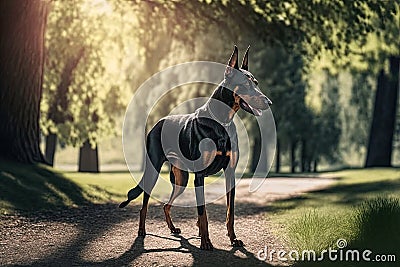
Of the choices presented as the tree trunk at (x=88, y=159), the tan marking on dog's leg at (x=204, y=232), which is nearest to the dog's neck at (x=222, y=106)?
the tan marking on dog's leg at (x=204, y=232)

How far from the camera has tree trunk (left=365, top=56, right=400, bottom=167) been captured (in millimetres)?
26219

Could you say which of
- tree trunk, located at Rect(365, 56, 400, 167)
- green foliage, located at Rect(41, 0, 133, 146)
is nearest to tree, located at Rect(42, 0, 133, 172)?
green foliage, located at Rect(41, 0, 133, 146)

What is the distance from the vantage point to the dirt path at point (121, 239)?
7719 millimetres

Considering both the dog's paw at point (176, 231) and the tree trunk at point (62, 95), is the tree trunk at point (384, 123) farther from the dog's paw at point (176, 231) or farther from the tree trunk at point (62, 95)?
the dog's paw at point (176, 231)

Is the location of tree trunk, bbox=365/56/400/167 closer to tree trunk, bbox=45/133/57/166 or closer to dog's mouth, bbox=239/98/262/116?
tree trunk, bbox=45/133/57/166

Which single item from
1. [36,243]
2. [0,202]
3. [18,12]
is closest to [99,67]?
[18,12]

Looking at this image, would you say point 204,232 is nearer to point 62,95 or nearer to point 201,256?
point 201,256

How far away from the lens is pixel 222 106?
8023 millimetres

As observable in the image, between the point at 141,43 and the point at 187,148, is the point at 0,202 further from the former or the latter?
the point at 141,43

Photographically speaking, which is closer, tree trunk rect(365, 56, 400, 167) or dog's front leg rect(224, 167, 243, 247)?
dog's front leg rect(224, 167, 243, 247)

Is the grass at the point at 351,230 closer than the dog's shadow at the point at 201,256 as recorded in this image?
No

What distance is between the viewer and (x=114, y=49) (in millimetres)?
25188

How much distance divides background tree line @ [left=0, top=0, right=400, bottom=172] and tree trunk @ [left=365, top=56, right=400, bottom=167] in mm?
45

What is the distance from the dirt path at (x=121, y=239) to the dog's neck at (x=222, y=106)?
1810 mm
